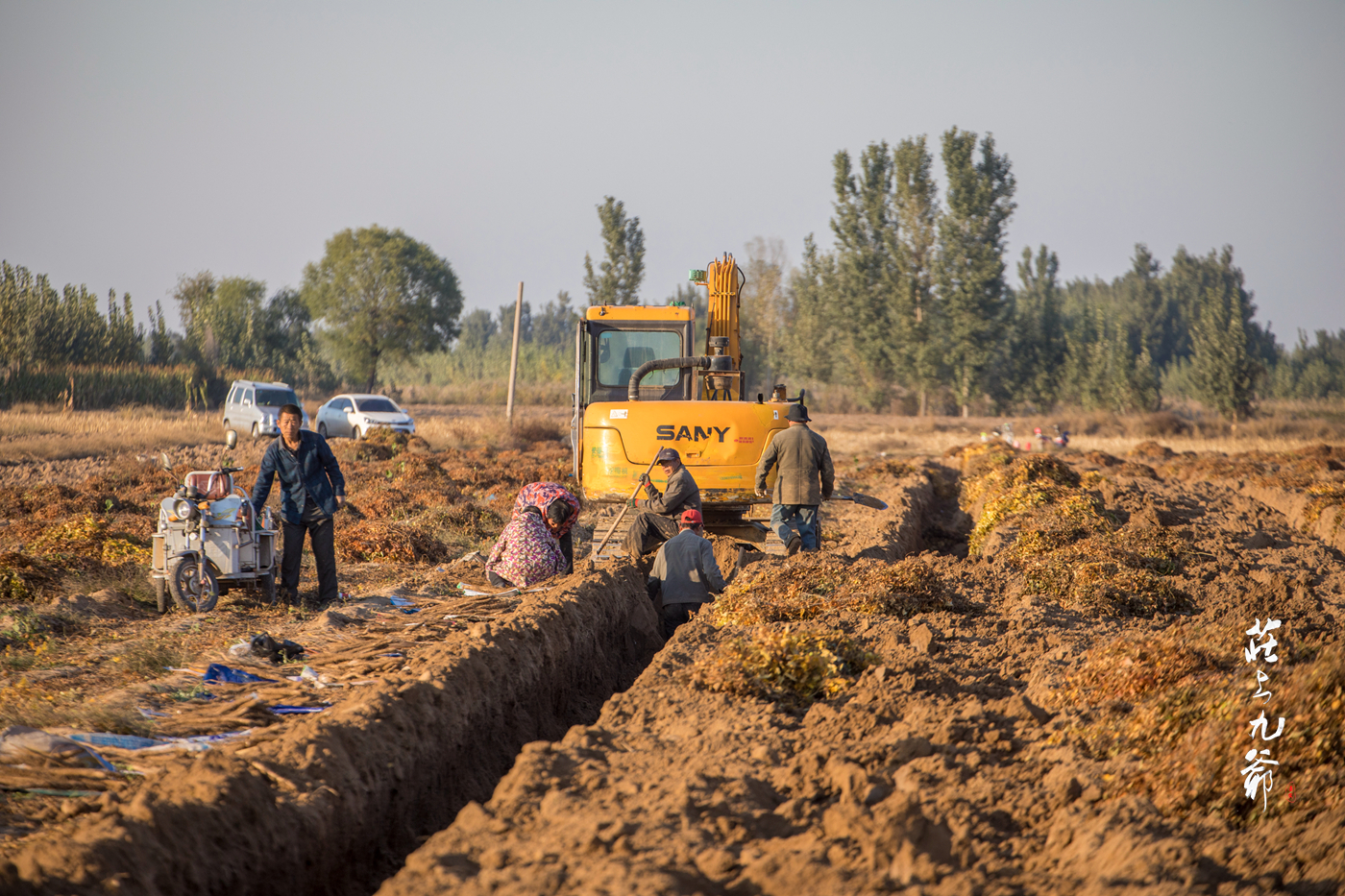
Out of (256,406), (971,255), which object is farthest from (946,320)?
(256,406)

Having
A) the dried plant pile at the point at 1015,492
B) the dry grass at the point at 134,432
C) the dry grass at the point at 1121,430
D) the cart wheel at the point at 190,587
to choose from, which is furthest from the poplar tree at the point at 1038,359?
the cart wheel at the point at 190,587

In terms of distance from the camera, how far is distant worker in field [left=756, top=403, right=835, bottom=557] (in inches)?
371

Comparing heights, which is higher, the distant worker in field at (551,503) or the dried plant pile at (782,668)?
the distant worker in field at (551,503)

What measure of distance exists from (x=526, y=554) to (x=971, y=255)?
45.4 meters

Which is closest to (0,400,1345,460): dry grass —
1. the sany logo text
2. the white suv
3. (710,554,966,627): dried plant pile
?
the white suv

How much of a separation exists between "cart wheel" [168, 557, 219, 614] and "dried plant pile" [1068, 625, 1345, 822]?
6.68m

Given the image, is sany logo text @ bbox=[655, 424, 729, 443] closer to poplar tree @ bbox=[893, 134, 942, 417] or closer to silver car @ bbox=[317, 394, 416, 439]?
silver car @ bbox=[317, 394, 416, 439]

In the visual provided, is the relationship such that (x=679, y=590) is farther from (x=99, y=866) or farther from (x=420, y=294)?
(x=420, y=294)

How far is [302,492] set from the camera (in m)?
8.05

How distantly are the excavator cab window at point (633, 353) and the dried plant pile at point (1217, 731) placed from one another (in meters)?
7.35

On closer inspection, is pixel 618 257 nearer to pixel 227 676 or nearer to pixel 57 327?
pixel 57 327

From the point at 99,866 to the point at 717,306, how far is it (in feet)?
32.4

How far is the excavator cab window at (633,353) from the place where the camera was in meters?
11.3

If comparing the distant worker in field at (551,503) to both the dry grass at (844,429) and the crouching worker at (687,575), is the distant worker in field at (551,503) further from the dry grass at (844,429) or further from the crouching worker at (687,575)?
the dry grass at (844,429)
